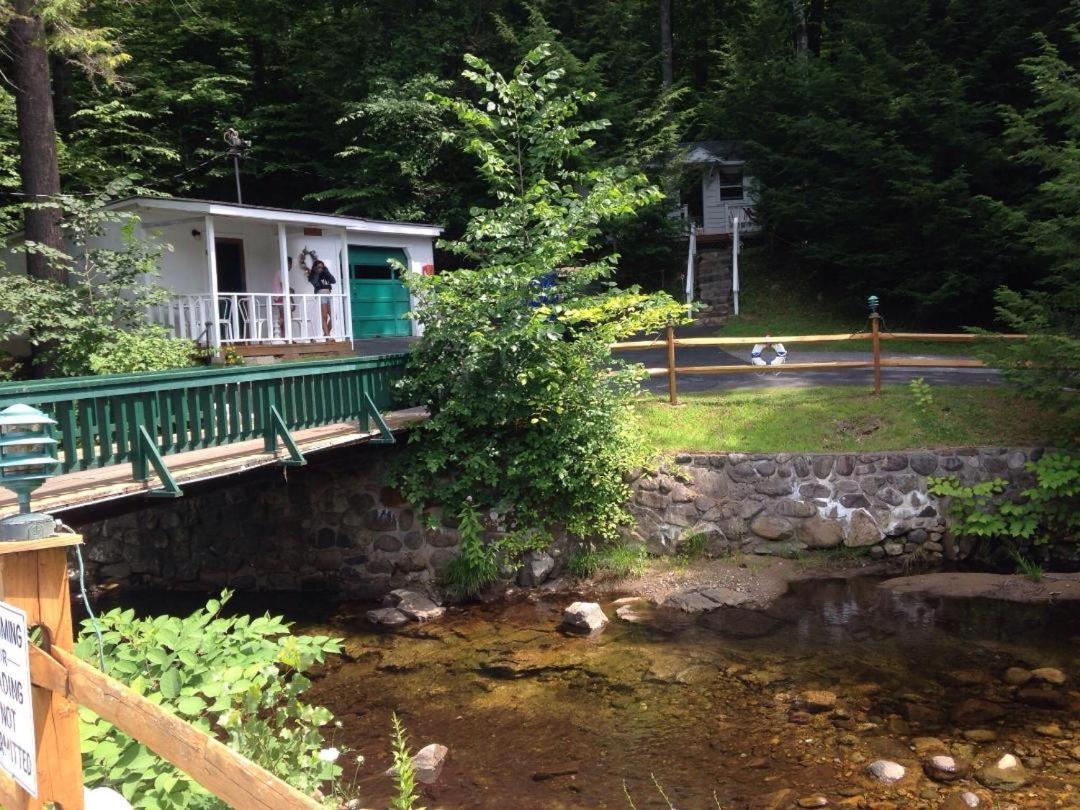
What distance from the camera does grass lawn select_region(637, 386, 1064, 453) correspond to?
1135cm

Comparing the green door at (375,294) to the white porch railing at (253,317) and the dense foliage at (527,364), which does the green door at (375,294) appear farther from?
the dense foliage at (527,364)

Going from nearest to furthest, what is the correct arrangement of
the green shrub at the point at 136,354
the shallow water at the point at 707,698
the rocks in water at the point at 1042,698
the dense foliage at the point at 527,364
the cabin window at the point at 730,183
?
the shallow water at the point at 707,698, the rocks in water at the point at 1042,698, the dense foliage at the point at 527,364, the green shrub at the point at 136,354, the cabin window at the point at 730,183

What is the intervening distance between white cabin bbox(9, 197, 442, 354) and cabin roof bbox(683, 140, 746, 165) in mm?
9650

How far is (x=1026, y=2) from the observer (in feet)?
65.6

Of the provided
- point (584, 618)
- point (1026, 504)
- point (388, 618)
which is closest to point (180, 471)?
point (388, 618)

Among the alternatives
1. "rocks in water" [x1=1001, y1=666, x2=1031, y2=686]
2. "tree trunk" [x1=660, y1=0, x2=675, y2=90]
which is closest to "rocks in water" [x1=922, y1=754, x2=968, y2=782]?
"rocks in water" [x1=1001, y1=666, x2=1031, y2=686]

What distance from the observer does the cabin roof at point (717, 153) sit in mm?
26914

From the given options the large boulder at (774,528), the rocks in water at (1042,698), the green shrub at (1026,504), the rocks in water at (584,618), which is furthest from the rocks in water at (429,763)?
the green shrub at (1026,504)

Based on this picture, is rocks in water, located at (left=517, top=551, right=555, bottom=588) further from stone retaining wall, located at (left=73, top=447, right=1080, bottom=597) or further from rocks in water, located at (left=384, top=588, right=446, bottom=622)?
rocks in water, located at (left=384, top=588, right=446, bottom=622)

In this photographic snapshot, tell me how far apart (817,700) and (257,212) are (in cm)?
1380

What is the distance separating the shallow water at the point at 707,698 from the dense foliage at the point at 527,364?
1572 millimetres

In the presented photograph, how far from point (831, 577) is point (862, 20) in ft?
60.4

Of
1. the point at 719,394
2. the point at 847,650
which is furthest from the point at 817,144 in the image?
the point at 847,650

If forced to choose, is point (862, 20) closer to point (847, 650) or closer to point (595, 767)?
point (847, 650)
